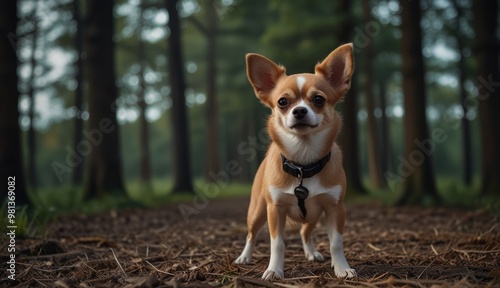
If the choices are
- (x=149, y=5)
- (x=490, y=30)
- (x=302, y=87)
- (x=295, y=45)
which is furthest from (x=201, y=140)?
(x=302, y=87)

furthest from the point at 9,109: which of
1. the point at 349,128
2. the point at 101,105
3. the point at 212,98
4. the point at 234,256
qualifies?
the point at 212,98

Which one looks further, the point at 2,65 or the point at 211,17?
the point at 211,17

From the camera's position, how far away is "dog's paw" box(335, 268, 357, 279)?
10.2 feet

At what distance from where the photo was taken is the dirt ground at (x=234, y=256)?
9.64 feet

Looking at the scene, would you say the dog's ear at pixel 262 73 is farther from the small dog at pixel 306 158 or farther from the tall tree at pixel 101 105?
the tall tree at pixel 101 105

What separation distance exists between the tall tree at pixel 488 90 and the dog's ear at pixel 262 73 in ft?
24.7

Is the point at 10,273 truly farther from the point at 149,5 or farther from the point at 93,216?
the point at 149,5

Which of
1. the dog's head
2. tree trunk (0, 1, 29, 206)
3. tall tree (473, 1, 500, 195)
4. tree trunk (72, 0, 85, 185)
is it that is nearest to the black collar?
the dog's head

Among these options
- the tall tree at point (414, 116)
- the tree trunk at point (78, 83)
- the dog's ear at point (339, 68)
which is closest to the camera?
the dog's ear at point (339, 68)

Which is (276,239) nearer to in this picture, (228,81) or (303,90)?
(303,90)

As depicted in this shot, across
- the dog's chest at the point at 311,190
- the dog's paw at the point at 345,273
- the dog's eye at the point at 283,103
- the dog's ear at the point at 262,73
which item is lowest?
the dog's paw at the point at 345,273

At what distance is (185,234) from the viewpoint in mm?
5684

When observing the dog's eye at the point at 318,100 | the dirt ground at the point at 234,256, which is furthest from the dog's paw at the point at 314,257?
the dog's eye at the point at 318,100

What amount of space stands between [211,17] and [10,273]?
818 inches
